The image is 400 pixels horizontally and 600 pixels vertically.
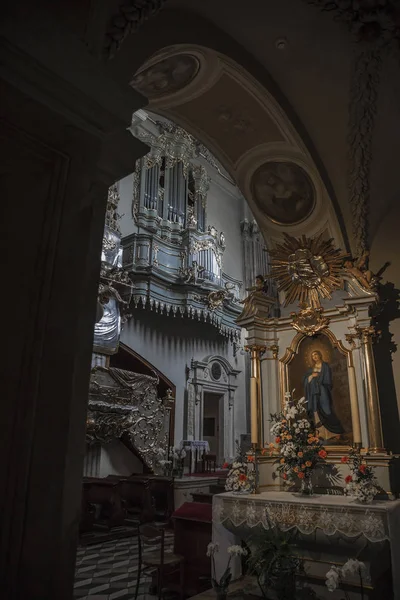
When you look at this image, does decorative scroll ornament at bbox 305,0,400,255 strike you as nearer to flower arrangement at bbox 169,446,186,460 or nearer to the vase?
the vase

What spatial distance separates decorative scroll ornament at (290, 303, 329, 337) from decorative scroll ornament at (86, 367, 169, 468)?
243 inches

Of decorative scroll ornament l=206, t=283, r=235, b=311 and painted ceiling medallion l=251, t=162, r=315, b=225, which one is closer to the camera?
painted ceiling medallion l=251, t=162, r=315, b=225

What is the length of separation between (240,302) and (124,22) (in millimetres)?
4986

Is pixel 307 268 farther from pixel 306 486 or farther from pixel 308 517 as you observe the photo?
pixel 308 517

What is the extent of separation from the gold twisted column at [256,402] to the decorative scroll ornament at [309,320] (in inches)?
24.6

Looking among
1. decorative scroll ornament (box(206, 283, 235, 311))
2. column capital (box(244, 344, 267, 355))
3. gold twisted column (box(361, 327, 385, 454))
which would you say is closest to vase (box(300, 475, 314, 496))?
gold twisted column (box(361, 327, 385, 454))

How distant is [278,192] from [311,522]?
171 inches

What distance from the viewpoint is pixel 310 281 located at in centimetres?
639

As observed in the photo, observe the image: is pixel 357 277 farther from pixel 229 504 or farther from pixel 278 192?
Answer: pixel 229 504

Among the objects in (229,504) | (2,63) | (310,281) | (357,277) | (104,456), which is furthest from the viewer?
(104,456)

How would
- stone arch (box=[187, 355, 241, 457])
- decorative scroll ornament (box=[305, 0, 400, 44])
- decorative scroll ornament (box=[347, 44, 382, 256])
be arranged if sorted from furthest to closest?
stone arch (box=[187, 355, 241, 457]), decorative scroll ornament (box=[347, 44, 382, 256]), decorative scroll ornament (box=[305, 0, 400, 44])

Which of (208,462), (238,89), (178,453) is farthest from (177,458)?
(238,89)

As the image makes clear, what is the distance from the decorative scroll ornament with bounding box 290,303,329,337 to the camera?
6.14 metres

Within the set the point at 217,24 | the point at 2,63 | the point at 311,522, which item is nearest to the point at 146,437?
the point at 311,522
